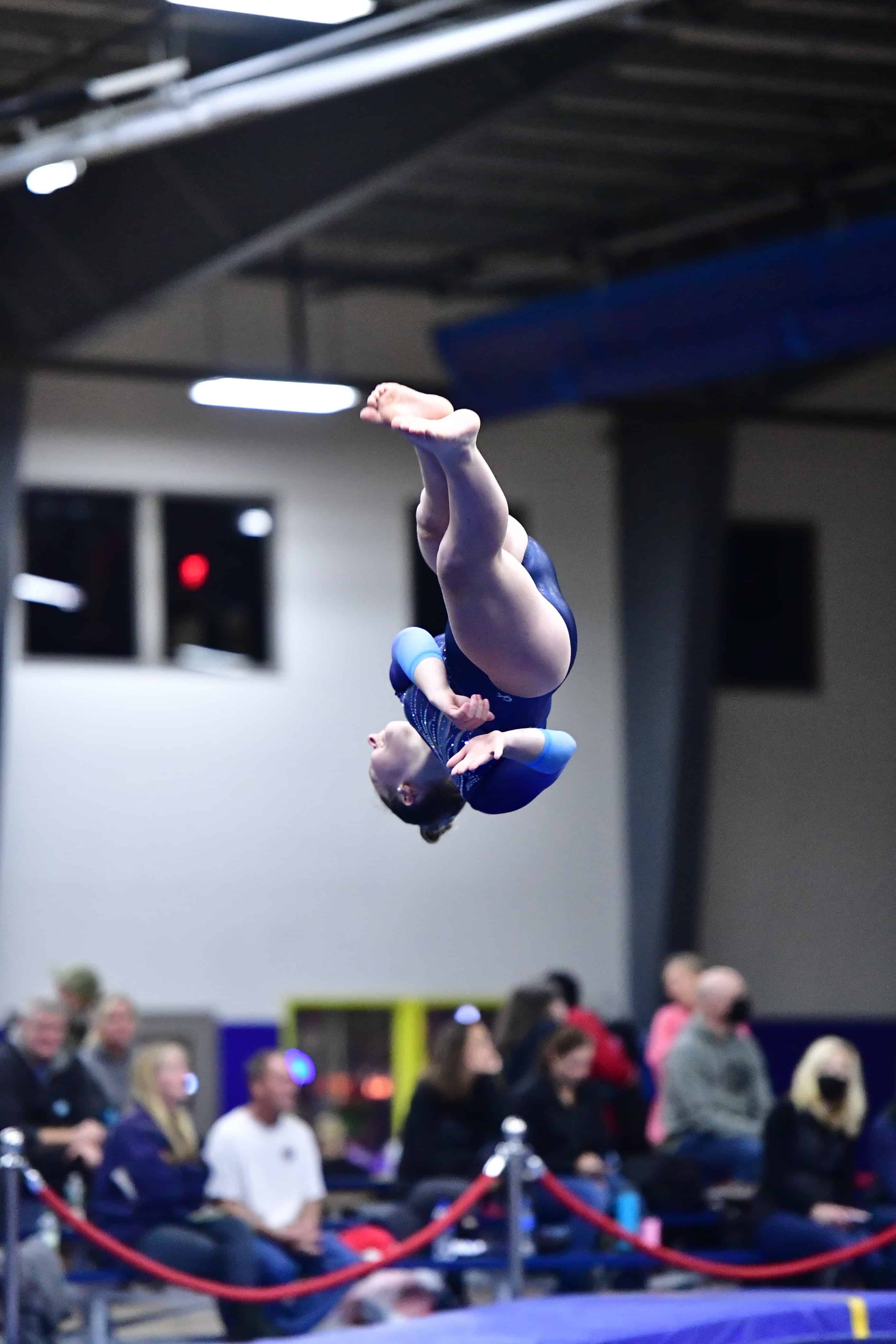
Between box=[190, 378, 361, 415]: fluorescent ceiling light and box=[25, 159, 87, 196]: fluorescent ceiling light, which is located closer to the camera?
box=[25, 159, 87, 196]: fluorescent ceiling light

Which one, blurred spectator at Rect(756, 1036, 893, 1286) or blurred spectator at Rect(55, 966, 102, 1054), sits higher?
blurred spectator at Rect(55, 966, 102, 1054)

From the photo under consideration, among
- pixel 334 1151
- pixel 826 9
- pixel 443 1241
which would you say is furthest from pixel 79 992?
pixel 826 9

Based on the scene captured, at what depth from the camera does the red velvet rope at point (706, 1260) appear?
927 centimetres

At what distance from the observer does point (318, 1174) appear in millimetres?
9984

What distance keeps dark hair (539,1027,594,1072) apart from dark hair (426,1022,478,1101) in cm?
45

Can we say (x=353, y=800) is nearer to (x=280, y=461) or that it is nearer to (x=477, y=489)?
(x=280, y=461)

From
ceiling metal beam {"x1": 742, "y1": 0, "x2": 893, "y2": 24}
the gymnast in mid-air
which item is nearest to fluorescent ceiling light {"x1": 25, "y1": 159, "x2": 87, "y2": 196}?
ceiling metal beam {"x1": 742, "y1": 0, "x2": 893, "y2": 24}

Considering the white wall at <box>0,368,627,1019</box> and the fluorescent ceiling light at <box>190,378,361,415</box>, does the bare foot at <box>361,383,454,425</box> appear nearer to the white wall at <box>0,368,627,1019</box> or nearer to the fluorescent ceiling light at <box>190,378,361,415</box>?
the fluorescent ceiling light at <box>190,378,361,415</box>

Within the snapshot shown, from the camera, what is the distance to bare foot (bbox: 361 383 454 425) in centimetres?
544

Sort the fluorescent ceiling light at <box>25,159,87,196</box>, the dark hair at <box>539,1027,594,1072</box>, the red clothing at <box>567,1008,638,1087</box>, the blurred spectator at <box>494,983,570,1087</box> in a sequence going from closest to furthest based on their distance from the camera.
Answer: the dark hair at <box>539,1027,594,1072</box> → the blurred spectator at <box>494,983,570,1087</box> → the red clothing at <box>567,1008,638,1087</box> → the fluorescent ceiling light at <box>25,159,87,196</box>

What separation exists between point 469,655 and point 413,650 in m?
0.39

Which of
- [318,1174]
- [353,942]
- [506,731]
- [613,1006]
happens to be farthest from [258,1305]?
[613,1006]

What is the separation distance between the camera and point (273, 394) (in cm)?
1408

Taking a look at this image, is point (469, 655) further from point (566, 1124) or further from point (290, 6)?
point (566, 1124)
